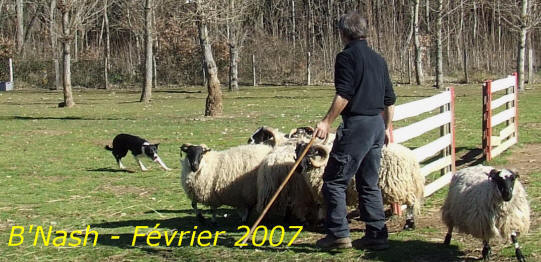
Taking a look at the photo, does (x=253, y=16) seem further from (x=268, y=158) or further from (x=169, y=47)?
(x=268, y=158)

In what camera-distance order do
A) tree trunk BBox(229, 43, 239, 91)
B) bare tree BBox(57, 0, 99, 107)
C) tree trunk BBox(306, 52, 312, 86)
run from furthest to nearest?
tree trunk BBox(306, 52, 312, 86)
tree trunk BBox(229, 43, 239, 91)
bare tree BBox(57, 0, 99, 107)

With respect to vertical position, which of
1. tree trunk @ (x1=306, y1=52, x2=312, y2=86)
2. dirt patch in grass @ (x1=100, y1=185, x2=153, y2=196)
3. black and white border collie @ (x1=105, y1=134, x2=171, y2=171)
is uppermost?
tree trunk @ (x1=306, y1=52, x2=312, y2=86)

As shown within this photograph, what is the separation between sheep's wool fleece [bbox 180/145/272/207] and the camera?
8.43 meters

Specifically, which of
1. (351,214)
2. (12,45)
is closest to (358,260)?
(351,214)

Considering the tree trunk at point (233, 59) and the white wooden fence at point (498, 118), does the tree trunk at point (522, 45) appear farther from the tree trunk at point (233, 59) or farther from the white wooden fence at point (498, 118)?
the white wooden fence at point (498, 118)

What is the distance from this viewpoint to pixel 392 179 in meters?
7.51

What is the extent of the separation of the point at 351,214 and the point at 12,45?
147 feet

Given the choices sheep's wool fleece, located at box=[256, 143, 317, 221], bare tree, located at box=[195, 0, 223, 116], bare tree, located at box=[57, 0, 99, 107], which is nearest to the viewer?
sheep's wool fleece, located at box=[256, 143, 317, 221]

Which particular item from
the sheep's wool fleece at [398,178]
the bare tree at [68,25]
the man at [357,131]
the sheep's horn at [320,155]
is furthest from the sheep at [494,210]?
the bare tree at [68,25]

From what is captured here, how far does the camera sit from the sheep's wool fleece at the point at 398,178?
7.52 metres

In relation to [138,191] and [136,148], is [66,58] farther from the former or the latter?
[138,191]

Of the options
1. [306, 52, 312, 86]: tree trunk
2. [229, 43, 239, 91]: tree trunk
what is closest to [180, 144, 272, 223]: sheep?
[229, 43, 239, 91]: tree trunk

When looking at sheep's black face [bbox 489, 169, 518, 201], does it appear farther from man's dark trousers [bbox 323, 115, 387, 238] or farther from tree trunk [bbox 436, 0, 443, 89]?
tree trunk [bbox 436, 0, 443, 89]

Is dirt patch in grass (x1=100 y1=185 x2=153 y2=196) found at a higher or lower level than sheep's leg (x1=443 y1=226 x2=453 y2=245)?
lower
